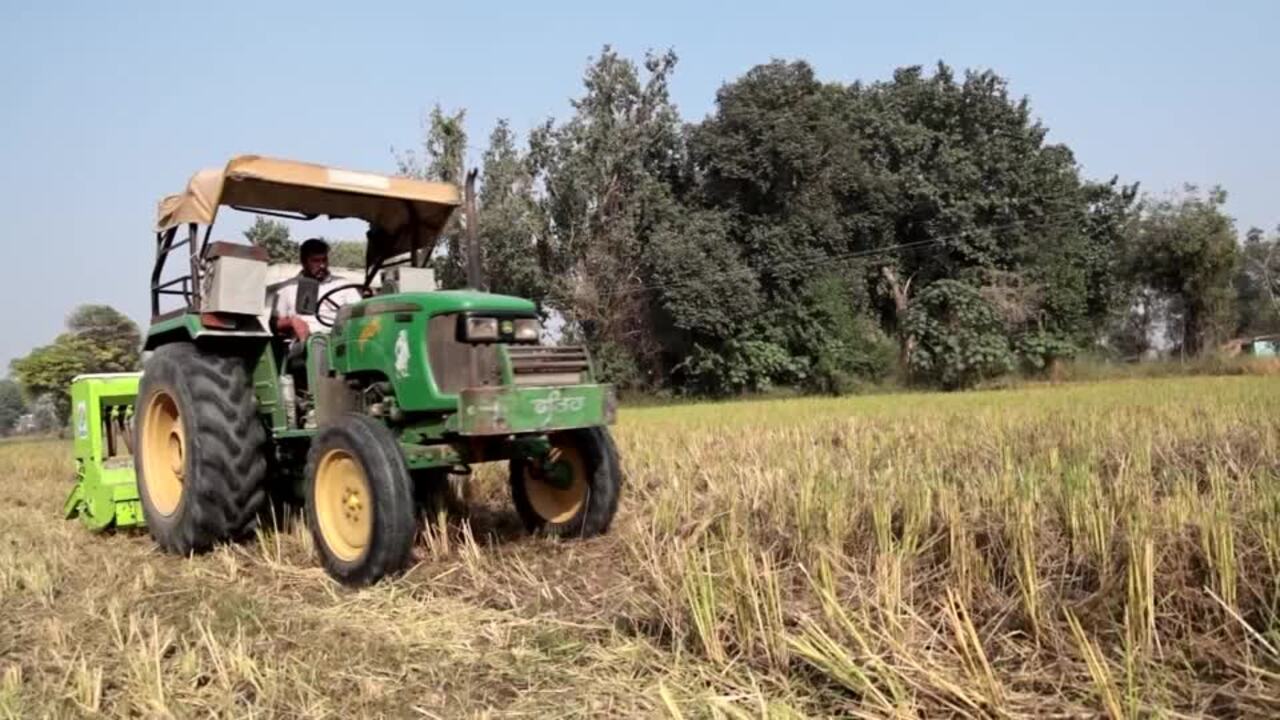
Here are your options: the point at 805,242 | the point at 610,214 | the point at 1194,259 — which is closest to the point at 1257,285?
the point at 1194,259

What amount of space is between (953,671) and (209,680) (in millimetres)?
2320

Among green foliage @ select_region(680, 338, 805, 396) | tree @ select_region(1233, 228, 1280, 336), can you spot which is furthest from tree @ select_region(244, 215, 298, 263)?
tree @ select_region(1233, 228, 1280, 336)

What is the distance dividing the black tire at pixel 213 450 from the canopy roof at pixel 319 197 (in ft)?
2.81

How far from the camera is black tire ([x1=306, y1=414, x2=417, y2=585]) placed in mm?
4301

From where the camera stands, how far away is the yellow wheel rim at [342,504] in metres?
4.59

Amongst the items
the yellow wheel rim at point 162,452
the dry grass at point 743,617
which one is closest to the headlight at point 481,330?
the dry grass at point 743,617

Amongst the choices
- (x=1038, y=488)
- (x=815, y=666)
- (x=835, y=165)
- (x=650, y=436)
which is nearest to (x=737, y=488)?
(x=1038, y=488)

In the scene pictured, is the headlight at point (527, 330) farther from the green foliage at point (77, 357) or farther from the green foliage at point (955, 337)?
the green foliage at point (77, 357)

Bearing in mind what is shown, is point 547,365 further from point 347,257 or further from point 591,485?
point 347,257

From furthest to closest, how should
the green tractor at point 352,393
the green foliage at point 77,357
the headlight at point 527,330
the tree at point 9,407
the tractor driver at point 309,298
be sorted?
the tree at point 9,407 → the green foliage at point 77,357 → the tractor driver at point 309,298 → the headlight at point 527,330 → the green tractor at point 352,393

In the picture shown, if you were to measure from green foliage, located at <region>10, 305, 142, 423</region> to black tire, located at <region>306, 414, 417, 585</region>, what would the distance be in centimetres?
3073

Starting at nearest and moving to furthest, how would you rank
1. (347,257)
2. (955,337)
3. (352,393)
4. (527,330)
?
1. (527,330)
2. (352,393)
3. (347,257)
4. (955,337)

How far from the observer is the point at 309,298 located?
5.77 m

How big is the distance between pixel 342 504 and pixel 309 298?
159cm
